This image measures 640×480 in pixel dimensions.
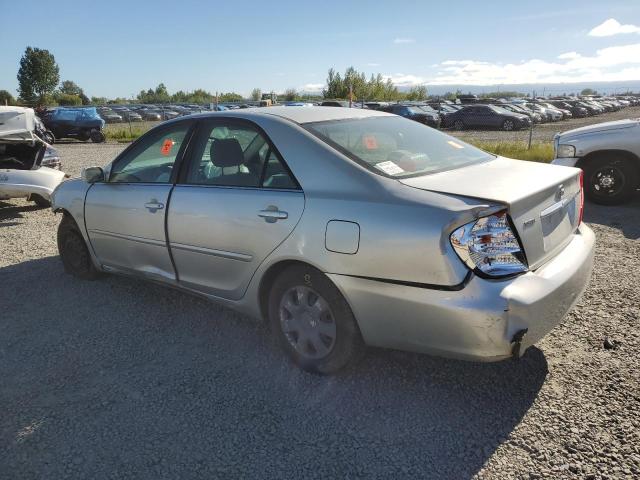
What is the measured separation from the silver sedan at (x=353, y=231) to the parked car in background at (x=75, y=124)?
20.8 m

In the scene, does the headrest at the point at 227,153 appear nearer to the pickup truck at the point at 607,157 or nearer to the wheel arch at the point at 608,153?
the pickup truck at the point at 607,157

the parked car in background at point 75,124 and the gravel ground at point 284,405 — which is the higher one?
the parked car in background at point 75,124

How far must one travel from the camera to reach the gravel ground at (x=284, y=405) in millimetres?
2373

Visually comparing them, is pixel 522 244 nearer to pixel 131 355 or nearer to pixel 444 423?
pixel 444 423

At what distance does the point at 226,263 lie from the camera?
11.0ft

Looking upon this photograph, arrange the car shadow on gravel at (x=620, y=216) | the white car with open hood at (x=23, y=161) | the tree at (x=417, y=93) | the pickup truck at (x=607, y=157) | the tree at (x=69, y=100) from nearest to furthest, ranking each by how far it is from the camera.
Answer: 1. the car shadow on gravel at (x=620, y=216)
2. the pickup truck at (x=607, y=157)
3. the white car with open hood at (x=23, y=161)
4. the tree at (x=417, y=93)
5. the tree at (x=69, y=100)

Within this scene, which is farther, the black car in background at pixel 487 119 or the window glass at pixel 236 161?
the black car in background at pixel 487 119

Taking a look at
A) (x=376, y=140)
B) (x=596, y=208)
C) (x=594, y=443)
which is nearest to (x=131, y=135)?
(x=596, y=208)

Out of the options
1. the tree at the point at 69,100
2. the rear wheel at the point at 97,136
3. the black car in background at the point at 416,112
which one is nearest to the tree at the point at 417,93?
the black car in background at the point at 416,112

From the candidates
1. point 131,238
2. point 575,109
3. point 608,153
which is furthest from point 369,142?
point 575,109

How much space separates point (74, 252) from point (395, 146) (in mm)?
3259

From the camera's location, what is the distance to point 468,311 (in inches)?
94.0

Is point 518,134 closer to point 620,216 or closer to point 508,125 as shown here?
point 508,125

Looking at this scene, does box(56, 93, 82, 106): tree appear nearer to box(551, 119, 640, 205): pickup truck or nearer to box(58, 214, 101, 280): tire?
box(58, 214, 101, 280): tire
